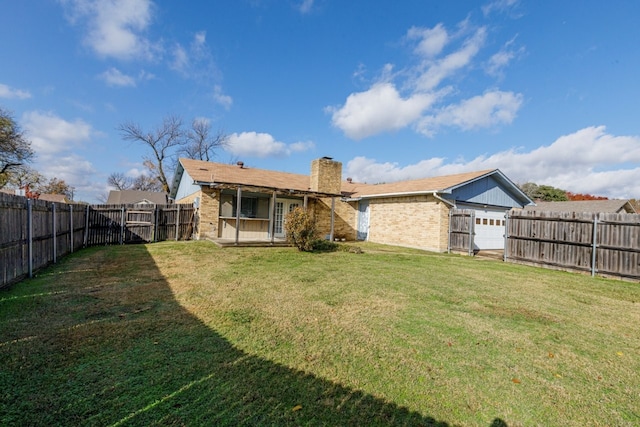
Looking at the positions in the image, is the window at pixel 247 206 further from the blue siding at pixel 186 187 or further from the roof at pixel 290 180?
the blue siding at pixel 186 187

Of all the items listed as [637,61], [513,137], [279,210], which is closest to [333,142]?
[279,210]

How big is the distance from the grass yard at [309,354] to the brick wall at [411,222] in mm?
7280

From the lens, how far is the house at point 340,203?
45.2ft

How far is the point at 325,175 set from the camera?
16734 millimetres

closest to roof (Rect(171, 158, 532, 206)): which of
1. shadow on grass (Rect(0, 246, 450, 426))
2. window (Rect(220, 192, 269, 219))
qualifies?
window (Rect(220, 192, 269, 219))

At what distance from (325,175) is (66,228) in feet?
38.6

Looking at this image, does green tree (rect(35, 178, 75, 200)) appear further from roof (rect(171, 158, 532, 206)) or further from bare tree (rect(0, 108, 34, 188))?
roof (rect(171, 158, 532, 206))

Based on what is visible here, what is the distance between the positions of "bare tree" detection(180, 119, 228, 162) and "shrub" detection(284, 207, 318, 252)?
24774mm

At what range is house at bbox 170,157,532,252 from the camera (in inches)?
543

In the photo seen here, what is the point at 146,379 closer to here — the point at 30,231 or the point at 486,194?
the point at 30,231

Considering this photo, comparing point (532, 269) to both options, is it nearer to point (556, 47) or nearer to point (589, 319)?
point (589, 319)

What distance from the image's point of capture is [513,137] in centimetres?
1861

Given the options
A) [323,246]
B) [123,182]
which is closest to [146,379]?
[323,246]

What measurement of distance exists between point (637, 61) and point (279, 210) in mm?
15847
